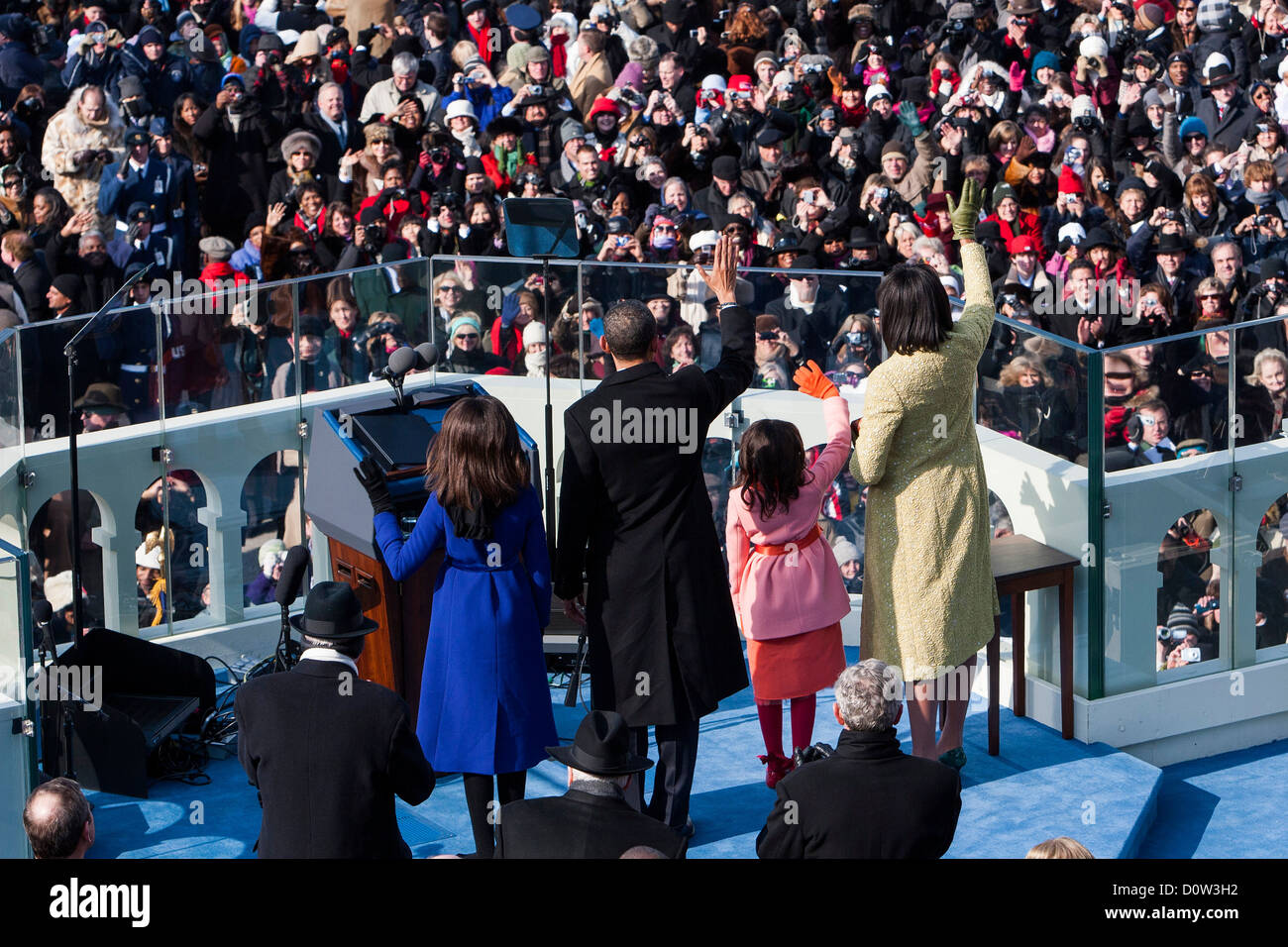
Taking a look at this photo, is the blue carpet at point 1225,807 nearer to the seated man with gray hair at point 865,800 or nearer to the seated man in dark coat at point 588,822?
the seated man with gray hair at point 865,800

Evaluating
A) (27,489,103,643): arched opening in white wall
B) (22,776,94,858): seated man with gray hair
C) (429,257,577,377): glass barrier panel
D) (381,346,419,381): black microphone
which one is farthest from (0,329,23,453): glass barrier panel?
(22,776,94,858): seated man with gray hair

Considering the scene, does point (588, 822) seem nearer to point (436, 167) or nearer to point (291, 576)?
point (291, 576)

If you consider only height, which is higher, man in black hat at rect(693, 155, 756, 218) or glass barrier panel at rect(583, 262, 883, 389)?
man in black hat at rect(693, 155, 756, 218)

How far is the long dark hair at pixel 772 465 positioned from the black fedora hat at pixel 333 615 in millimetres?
1626

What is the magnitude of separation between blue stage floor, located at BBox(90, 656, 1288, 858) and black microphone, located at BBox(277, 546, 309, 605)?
29.5 inches

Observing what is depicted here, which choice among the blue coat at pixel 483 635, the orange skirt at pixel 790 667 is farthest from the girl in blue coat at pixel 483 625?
the orange skirt at pixel 790 667

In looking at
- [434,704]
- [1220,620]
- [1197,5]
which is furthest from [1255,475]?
[1197,5]

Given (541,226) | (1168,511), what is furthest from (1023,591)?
(541,226)

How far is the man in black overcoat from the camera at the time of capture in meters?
5.50

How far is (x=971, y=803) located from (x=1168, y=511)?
1.53 metres

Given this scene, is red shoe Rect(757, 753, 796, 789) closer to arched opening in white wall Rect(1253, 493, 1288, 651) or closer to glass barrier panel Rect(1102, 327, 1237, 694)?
glass barrier panel Rect(1102, 327, 1237, 694)

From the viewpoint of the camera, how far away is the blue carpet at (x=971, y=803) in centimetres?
628

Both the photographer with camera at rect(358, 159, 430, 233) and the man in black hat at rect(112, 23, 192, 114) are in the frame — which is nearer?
the photographer with camera at rect(358, 159, 430, 233)

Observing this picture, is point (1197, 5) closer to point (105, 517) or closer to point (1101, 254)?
point (1101, 254)
